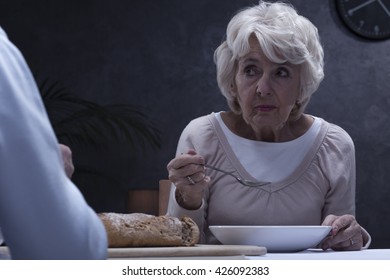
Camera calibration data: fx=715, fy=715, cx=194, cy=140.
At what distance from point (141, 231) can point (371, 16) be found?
358 cm

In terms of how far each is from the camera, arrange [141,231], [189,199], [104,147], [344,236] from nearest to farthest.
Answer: [141,231] < [344,236] < [189,199] < [104,147]

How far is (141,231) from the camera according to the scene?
1177mm

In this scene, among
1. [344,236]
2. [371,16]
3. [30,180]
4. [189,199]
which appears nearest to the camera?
[30,180]

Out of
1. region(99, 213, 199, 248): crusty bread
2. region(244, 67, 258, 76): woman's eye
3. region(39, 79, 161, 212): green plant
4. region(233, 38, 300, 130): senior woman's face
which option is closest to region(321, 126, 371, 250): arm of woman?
region(233, 38, 300, 130): senior woman's face

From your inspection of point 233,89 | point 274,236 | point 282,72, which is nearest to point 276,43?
point 282,72

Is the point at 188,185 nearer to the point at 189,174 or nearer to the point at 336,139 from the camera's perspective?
the point at 189,174

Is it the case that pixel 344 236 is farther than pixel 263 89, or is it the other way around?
pixel 263 89

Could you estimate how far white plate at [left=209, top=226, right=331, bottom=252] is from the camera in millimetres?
1264

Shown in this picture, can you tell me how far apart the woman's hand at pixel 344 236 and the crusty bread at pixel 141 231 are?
0.35m

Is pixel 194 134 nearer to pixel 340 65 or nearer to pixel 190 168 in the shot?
pixel 190 168

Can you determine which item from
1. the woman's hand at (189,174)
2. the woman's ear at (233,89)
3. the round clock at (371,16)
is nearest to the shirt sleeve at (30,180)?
the woman's hand at (189,174)

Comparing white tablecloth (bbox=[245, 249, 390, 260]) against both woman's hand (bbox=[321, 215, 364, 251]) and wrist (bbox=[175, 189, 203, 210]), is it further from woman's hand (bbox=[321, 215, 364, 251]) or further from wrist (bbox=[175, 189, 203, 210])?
wrist (bbox=[175, 189, 203, 210])
